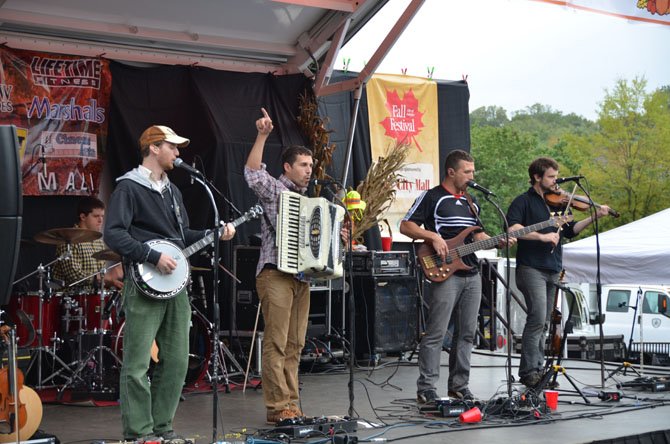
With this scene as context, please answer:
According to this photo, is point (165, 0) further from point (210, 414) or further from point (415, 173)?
point (415, 173)

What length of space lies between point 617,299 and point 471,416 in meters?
16.5

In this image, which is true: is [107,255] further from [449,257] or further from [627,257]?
[627,257]

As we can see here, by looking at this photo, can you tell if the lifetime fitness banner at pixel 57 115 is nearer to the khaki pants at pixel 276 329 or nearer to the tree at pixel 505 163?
the khaki pants at pixel 276 329

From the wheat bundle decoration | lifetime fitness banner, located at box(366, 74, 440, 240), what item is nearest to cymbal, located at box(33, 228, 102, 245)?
the wheat bundle decoration

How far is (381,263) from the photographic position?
10719 mm

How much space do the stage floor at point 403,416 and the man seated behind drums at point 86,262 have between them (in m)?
1.29

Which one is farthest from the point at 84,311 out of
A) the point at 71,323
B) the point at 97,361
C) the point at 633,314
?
the point at 633,314

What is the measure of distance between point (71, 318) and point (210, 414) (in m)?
1.99

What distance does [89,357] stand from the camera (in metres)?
8.12

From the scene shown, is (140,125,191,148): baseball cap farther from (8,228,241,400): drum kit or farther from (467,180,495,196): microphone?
(467,180,495,196): microphone

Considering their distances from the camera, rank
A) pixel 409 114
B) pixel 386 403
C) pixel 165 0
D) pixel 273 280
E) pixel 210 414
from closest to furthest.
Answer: pixel 273 280 < pixel 210 414 < pixel 386 403 < pixel 165 0 < pixel 409 114

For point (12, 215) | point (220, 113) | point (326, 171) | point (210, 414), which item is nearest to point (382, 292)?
point (326, 171)

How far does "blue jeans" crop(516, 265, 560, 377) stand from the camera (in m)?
8.50

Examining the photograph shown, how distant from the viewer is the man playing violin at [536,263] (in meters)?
8.49
